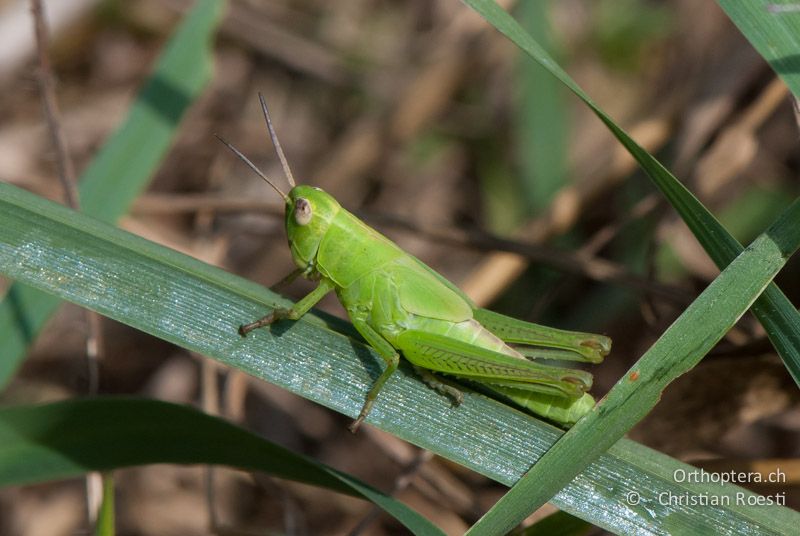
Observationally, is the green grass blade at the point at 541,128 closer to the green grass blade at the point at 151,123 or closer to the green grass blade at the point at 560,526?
the green grass blade at the point at 151,123

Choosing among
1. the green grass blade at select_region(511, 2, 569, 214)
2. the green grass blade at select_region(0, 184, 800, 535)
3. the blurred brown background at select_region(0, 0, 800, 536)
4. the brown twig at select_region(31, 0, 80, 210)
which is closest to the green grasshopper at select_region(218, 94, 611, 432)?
the green grass blade at select_region(0, 184, 800, 535)

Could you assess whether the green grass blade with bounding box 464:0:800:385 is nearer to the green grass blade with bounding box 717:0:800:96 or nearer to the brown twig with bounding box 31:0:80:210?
the green grass blade with bounding box 717:0:800:96

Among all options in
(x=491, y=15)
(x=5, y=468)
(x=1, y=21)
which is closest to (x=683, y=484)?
(x=491, y=15)

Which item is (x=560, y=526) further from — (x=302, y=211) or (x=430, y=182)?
(x=430, y=182)

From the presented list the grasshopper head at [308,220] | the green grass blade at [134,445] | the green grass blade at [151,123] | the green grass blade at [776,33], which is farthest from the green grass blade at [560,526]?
the green grass blade at [151,123]

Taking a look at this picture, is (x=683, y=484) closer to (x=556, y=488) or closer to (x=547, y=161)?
(x=556, y=488)
